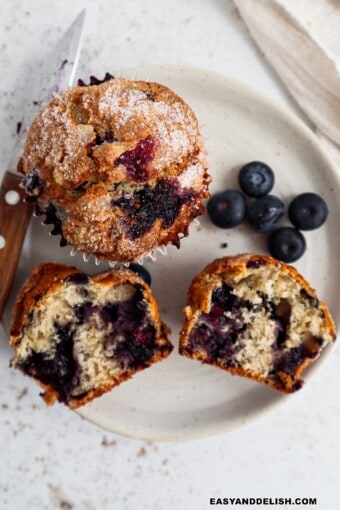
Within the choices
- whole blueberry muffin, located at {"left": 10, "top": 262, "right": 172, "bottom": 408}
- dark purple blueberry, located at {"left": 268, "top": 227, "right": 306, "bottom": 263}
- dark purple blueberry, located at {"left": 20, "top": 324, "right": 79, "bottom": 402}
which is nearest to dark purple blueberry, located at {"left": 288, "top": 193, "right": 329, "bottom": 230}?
dark purple blueberry, located at {"left": 268, "top": 227, "right": 306, "bottom": 263}

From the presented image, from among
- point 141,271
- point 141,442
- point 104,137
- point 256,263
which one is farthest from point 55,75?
point 141,442

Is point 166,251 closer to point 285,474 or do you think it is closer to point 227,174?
point 227,174

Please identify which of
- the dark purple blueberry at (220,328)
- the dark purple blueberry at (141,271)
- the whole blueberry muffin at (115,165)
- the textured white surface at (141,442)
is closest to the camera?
the whole blueberry muffin at (115,165)

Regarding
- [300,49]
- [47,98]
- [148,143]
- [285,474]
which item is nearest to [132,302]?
[148,143]

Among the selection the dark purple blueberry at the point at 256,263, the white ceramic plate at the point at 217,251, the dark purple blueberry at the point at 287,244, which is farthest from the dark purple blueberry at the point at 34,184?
the dark purple blueberry at the point at 287,244

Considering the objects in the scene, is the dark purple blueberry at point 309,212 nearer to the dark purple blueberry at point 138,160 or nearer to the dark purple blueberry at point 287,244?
the dark purple blueberry at point 287,244

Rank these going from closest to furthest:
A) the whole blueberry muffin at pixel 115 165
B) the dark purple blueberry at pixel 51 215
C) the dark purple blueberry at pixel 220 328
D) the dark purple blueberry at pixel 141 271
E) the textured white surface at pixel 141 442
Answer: the whole blueberry muffin at pixel 115 165
the dark purple blueberry at pixel 51 215
the dark purple blueberry at pixel 220 328
the dark purple blueberry at pixel 141 271
the textured white surface at pixel 141 442
